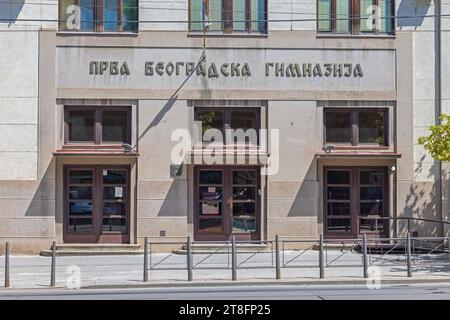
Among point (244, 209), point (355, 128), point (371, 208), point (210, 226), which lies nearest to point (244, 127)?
point (244, 209)

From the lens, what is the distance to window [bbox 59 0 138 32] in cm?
2388

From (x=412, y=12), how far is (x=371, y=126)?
3.84 m

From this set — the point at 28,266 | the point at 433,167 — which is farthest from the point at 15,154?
the point at 433,167

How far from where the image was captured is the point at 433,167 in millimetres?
24000

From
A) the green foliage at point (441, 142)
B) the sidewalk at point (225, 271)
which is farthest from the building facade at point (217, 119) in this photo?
the green foliage at point (441, 142)

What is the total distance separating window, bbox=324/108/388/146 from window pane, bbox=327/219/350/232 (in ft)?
8.11

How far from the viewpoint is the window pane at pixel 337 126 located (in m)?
24.1

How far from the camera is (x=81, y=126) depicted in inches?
937

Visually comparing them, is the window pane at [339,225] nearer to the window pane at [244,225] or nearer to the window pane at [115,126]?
the window pane at [244,225]

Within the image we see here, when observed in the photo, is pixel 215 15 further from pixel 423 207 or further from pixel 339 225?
pixel 423 207

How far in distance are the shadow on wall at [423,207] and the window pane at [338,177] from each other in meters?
1.99

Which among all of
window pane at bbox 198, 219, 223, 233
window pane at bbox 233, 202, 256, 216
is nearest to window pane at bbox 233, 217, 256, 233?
window pane at bbox 233, 202, 256, 216

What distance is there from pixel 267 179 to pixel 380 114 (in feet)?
13.8

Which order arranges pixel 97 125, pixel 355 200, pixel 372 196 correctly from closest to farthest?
pixel 97 125
pixel 355 200
pixel 372 196
